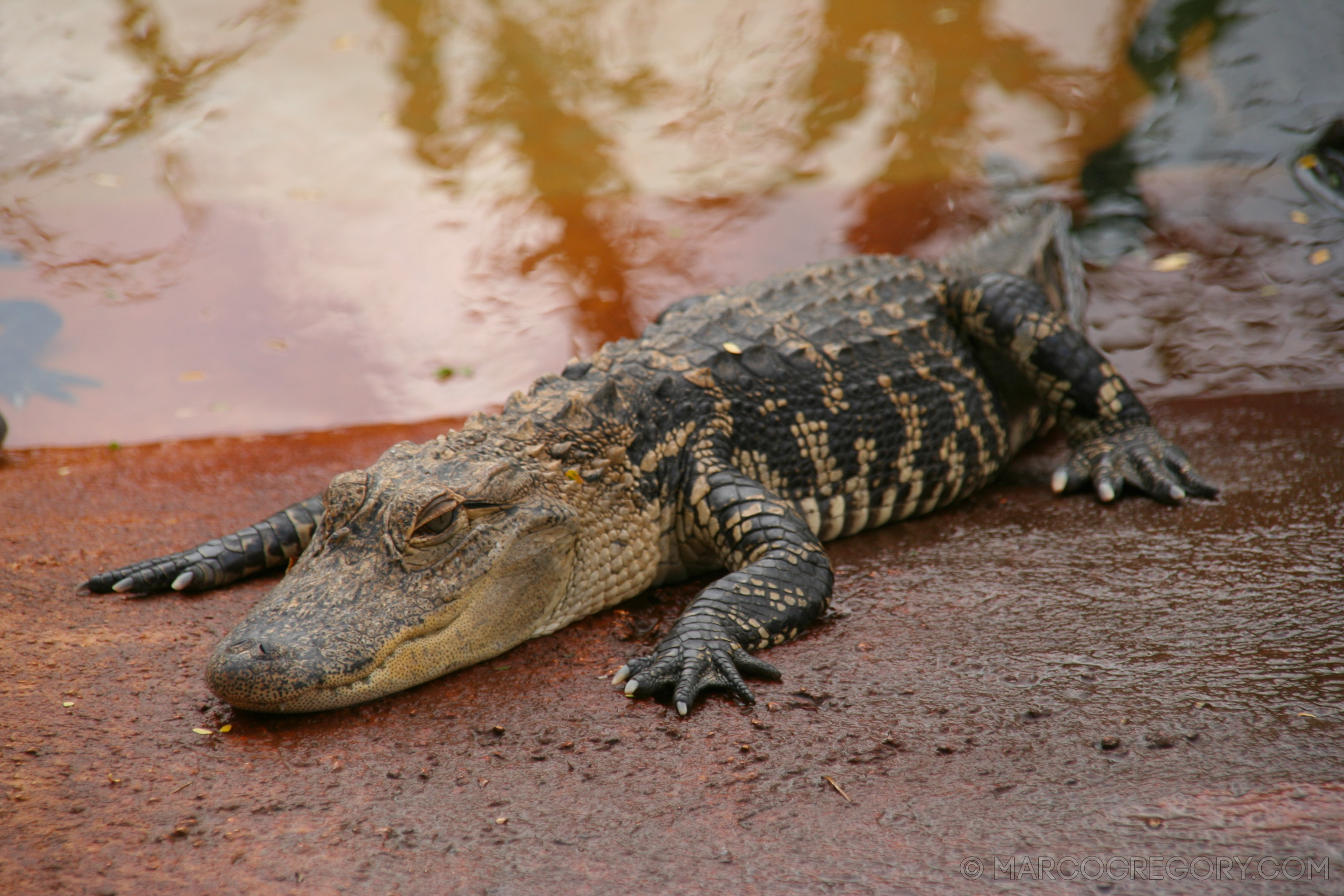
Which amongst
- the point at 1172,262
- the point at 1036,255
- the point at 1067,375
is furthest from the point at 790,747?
the point at 1172,262

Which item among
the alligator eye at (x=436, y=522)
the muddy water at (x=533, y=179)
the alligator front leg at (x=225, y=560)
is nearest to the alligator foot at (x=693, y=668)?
the alligator eye at (x=436, y=522)

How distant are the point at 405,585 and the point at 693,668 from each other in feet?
3.36

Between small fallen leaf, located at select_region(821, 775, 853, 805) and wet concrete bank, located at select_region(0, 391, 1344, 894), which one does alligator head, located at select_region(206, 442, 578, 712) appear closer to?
wet concrete bank, located at select_region(0, 391, 1344, 894)

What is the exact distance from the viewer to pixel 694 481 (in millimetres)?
4020

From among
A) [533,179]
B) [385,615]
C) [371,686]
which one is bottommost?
[371,686]

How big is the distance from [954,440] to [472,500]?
265cm

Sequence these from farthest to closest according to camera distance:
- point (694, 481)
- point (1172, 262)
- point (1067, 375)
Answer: point (1172, 262)
point (1067, 375)
point (694, 481)

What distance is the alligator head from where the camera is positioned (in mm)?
2939

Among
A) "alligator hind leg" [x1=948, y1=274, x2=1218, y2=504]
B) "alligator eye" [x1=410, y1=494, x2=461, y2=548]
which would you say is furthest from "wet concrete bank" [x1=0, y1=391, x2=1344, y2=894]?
"alligator hind leg" [x1=948, y1=274, x2=1218, y2=504]

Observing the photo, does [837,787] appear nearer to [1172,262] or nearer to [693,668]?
[693,668]

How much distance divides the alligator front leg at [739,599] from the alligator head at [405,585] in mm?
526

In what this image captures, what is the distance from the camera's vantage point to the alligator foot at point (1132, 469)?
15.4 ft

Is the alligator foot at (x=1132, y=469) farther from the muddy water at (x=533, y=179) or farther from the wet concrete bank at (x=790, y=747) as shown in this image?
the muddy water at (x=533, y=179)

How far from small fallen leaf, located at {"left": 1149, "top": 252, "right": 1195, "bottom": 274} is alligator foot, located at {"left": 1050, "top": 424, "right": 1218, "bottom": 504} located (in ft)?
8.70
